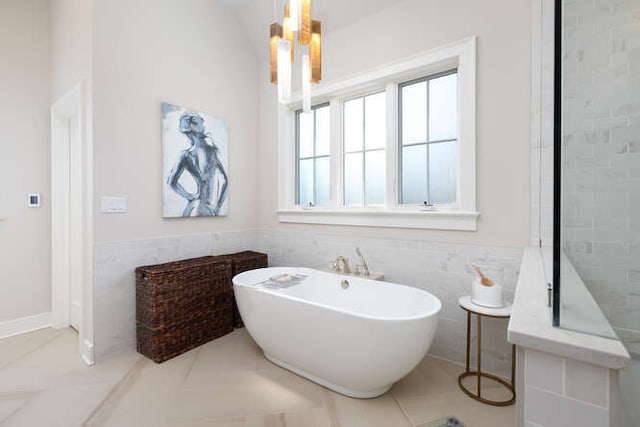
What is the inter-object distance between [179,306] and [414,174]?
2.20m

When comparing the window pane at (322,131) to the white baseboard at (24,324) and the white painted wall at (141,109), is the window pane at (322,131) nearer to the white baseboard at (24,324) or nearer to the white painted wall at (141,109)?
the white painted wall at (141,109)

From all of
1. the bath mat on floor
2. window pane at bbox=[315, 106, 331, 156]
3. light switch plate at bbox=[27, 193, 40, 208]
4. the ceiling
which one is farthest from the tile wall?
light switch plate at bbox=[27, 193, 40, 208]

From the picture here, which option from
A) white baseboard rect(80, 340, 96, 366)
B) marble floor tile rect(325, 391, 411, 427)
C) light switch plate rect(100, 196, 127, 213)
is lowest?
marble floor tile rect(325, 391, 411, 427)

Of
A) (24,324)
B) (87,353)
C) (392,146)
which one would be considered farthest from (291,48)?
(24,324)

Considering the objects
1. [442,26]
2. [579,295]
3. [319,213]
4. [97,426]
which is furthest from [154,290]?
[442,26]

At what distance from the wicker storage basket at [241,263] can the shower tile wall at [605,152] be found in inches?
95.5

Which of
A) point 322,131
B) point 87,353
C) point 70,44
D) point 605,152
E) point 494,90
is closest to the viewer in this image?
point 605,152

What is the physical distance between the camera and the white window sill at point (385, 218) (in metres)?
2.05

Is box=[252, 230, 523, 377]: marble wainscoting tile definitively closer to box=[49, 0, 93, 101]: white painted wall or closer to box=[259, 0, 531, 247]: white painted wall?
box=[259, 0, 531, 247]: white painted wall

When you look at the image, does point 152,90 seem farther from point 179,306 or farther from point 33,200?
point 179,306

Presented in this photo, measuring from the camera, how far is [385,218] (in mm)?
2396

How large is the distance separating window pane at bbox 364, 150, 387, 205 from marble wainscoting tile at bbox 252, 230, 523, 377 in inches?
15.8

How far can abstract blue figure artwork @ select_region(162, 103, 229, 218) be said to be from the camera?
2.49 m

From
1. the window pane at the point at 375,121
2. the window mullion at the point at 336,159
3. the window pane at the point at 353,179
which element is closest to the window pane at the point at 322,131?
the window mullion at the point at 336,159
